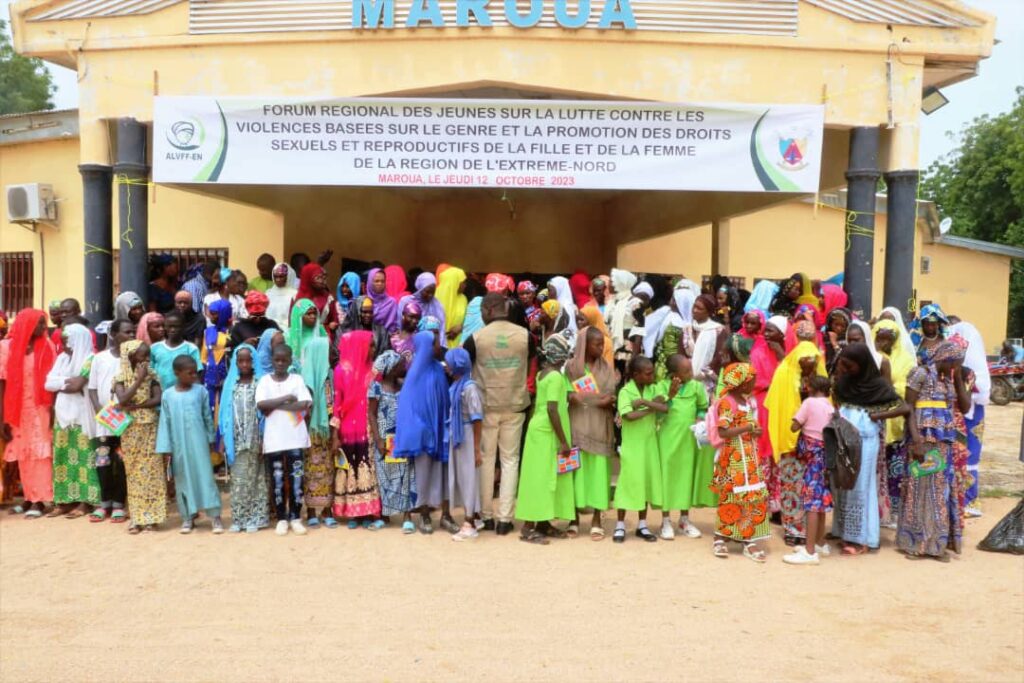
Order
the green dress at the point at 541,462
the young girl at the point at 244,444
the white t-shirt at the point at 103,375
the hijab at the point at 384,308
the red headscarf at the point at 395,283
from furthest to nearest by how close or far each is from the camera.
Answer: the red headscarf at the point at 395,283
the hijab at the point at 384,308
the white t-shirt at the point at 103,375
the young girl at the point at 244,444
the green dress at the point at 541,462

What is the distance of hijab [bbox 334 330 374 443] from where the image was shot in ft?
21.5

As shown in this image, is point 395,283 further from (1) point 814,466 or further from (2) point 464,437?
(1) point 814,466

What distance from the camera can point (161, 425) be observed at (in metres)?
6.45

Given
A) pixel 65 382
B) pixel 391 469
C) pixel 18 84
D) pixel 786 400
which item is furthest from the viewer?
pixel 18 84

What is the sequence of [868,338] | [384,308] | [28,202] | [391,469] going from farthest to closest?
[28,202], [384,308], [868,338], [391,469]

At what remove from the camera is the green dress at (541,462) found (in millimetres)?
6223

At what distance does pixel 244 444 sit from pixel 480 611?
233cm

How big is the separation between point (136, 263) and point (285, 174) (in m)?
1.94

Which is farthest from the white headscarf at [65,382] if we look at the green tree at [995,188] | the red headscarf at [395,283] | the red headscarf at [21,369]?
the green tree at [995,188]

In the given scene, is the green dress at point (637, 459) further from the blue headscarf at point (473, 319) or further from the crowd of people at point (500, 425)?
the blue headscarf at point (473, 319)

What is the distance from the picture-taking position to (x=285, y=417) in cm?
633

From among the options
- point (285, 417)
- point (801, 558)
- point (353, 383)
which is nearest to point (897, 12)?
point (801, 558)

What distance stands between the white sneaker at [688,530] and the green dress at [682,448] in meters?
0.19

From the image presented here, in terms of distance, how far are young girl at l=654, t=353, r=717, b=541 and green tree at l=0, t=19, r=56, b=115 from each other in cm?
3381
